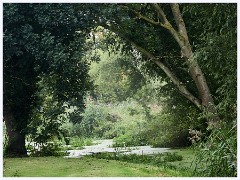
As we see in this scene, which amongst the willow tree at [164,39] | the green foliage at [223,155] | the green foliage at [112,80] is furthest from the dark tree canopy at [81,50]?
the green foliage at [112,80]

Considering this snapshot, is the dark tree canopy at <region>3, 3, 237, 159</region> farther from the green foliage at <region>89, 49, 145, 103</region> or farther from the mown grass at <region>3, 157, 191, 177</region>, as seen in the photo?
the green foliage at <region>89, 49, 145, 103</region>

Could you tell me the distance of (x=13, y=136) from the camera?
976 cm

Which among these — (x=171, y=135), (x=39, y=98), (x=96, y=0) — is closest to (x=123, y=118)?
(x=171, y=135)

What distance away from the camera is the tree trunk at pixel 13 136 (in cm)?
977

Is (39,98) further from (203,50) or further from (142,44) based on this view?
(203,50)

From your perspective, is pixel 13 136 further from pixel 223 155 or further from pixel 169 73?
pixel 223 155

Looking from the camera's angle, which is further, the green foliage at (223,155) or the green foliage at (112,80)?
the green foliage at (112,80)

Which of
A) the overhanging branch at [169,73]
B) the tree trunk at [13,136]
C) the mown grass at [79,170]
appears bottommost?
the mown grass at [79,170]

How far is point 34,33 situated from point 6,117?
271 cm

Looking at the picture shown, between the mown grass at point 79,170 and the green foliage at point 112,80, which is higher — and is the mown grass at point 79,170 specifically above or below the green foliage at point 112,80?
below

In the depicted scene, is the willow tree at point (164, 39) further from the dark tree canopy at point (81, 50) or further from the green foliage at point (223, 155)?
the green foliage at point (223, 155)

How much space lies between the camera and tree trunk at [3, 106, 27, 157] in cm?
977

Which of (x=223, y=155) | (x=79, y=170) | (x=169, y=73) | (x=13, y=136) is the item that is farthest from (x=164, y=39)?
(x=223, y=155)

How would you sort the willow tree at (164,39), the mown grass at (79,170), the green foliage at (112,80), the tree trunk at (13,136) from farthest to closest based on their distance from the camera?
the green foliage at (112,80), the tree trunk at (13,136), the willow tree at (164,39), the mown grass at (79,170)
